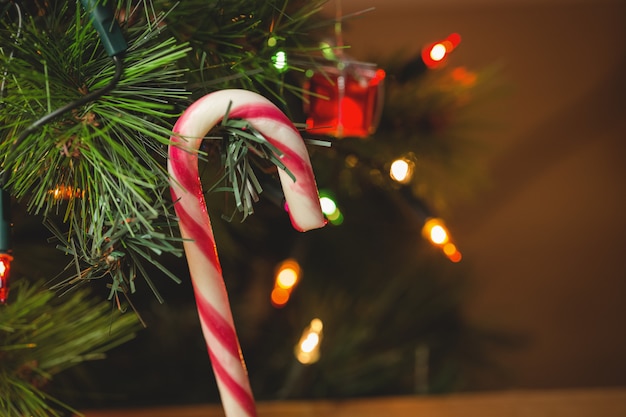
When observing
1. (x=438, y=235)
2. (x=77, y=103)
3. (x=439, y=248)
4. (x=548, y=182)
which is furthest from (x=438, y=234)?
(x=548, y=182)

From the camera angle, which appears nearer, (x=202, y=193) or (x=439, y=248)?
(x=202, y=193)

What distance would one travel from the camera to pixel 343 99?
0.44 meters

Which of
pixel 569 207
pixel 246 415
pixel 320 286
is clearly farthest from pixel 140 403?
pixel 569 207

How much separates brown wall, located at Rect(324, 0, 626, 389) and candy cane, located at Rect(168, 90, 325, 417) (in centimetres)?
69

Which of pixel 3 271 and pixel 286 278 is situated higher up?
pixel 286 278

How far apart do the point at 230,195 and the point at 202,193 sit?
0.12 meters

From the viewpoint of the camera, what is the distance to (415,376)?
0.70 meters

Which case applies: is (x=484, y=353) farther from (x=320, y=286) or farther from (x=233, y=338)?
(x=233, y=338)

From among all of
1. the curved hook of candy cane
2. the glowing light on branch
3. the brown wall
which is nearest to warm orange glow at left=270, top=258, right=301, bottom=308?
the glowing light on branch

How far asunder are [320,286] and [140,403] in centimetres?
27

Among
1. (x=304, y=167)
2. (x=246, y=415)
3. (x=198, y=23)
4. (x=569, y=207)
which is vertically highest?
(x=569, y=207)

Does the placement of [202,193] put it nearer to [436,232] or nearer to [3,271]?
[3,271]

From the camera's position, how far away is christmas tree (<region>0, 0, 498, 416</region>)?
0.30 metres

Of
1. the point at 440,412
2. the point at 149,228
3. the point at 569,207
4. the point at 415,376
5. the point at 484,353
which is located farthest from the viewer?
the point at 569,207
